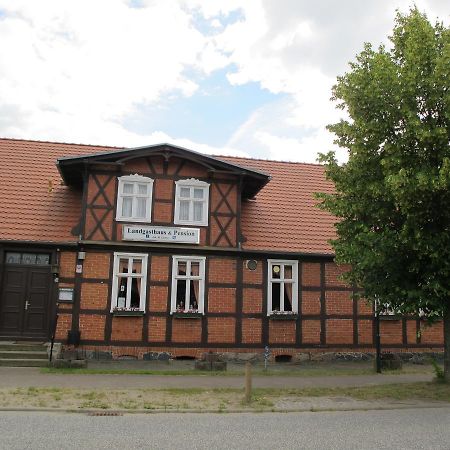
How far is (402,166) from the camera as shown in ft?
36.3

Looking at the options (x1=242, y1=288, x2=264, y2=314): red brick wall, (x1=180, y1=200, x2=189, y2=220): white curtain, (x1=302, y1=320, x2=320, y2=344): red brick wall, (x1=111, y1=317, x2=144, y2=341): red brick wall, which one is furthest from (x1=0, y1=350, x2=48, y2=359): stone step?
(x1=302, y1=320, x2=320, y2=344): red brick wall

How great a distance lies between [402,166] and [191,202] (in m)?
7.56

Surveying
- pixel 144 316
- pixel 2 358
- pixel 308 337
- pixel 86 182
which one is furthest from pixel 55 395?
pixel 308 337

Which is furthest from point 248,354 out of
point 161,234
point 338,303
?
point 161,234

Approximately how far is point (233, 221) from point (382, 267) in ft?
21.4

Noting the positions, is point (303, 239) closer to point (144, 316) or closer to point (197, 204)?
point (197, 204)

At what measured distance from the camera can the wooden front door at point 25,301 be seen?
15.7 metres

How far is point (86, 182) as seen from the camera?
1658 cm

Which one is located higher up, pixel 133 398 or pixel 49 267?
pixel 49 267

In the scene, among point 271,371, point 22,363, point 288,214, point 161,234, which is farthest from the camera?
point 288,214

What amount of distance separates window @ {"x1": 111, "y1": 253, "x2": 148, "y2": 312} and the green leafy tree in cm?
658

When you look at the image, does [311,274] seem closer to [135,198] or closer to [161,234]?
[161,234]

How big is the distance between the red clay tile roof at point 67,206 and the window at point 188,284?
5.54 feet

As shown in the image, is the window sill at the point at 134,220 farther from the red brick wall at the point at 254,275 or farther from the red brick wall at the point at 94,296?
the red brick wall at the point at 254,275
